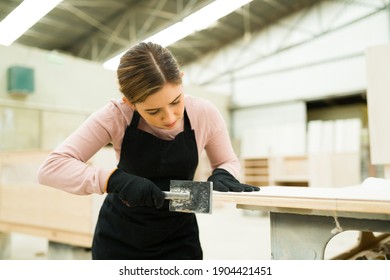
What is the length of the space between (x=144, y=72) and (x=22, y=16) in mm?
1250

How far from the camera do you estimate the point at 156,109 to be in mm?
847

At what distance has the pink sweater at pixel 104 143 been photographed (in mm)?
816

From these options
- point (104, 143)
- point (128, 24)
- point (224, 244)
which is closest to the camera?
point (104, 143)

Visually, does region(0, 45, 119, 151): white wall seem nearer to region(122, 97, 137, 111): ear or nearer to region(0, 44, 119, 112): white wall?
region(0, 44, 119, 112): white wall

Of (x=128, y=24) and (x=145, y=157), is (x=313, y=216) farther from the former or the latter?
(x=128, y=24)

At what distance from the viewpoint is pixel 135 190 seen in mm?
793

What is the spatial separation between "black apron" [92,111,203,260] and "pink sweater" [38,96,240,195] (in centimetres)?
3

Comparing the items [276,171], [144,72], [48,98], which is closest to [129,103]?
[144,72]

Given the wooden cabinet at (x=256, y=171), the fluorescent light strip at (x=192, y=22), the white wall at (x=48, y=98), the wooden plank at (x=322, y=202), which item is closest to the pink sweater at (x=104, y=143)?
the wooden plank at (x=322, y=202)

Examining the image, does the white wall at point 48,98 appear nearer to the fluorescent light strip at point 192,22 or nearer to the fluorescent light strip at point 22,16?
the fluorescent light strip at point 192,22

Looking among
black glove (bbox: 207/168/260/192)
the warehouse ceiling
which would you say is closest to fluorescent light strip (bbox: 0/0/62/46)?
the warehouse ceiling

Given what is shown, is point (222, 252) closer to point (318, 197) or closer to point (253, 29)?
point (318, 197)

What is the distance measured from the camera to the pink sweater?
816mm
